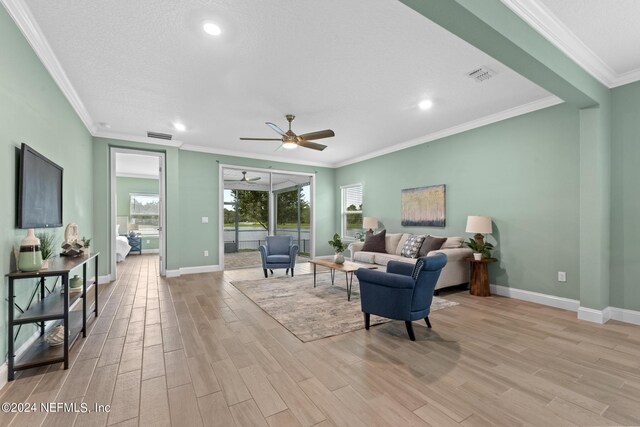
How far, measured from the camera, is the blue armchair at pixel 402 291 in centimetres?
280

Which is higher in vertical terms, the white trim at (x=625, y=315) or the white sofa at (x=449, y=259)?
the white sofa at (x=449, y=259)

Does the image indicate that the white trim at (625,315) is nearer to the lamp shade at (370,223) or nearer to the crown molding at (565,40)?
the crown molding at (565,40)

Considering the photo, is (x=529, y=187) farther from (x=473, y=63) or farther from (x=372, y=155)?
(x=372, y=155)

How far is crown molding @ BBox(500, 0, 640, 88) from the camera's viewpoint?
2227 mm

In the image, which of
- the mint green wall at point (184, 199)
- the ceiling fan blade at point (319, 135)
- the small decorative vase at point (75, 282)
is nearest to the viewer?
the small decorative vase at point (75, 282)

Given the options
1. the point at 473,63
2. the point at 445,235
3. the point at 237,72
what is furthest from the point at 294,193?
the point at 473,63

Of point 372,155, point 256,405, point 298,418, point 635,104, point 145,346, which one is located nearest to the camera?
point 298,418

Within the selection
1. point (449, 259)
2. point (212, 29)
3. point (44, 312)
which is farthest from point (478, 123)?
point (44, 312)

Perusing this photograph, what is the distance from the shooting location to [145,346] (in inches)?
106

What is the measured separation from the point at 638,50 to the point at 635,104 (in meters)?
0.71

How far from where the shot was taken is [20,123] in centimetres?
237

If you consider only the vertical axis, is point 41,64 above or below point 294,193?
above

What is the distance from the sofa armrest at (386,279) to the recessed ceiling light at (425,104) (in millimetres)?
2506

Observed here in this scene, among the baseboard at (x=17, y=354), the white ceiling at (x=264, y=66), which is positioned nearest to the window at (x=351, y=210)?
the white ceiling at (x=264, y=66)
